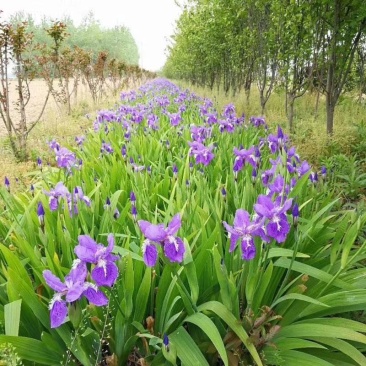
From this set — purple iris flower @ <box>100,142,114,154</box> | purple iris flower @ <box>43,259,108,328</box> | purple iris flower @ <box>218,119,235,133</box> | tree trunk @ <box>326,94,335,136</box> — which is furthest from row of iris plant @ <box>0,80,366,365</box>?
tree trunk @ <box>326,94,335,136</box>

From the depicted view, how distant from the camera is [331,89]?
5312 millimetres

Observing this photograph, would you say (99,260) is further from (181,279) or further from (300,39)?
(300,39)

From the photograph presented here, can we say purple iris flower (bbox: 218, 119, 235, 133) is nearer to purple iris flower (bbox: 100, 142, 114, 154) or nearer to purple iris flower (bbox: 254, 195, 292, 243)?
purple iris flower (bbox: 100, 142, 114, 154)

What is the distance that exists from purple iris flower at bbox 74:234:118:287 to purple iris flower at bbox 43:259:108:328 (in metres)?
0.03

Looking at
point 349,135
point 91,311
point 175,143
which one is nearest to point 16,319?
point 91,311

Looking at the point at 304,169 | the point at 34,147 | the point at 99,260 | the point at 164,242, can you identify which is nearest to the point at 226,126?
the point at 304,169

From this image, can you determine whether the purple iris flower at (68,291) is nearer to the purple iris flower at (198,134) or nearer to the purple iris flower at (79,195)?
the purple iris flower at (79,195)

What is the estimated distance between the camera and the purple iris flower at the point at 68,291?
3.37 feet

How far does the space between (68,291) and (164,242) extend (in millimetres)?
323

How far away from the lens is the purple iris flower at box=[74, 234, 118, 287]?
1086 mm

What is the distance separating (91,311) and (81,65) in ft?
44.2

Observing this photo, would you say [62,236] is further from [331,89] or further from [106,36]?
[106,36]

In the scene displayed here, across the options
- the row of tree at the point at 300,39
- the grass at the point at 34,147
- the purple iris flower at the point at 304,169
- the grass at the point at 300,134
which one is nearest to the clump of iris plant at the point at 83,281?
the purple iris flower at the point at 304,169

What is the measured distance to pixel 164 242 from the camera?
1201 millimetres
